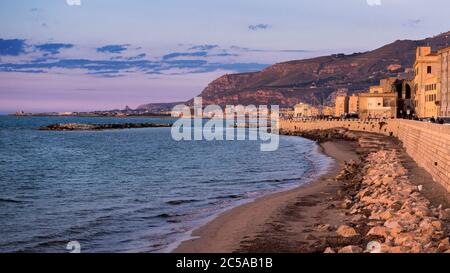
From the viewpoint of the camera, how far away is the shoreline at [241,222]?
16.6 m

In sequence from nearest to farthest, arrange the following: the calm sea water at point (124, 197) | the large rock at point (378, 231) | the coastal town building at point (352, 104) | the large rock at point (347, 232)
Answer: the large rock at point (378, 231) < the large rock at point (347, 232) < the calm sea water at point (124, 197) < the coastal town building at point (352, 104)

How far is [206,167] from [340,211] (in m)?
26.9

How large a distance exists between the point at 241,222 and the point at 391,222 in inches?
254

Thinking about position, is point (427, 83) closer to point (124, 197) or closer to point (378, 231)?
point (124, 197)

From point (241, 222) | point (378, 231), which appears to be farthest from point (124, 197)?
point (378, 231)

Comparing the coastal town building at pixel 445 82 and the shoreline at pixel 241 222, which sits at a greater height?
the coastal town building at pixel 445 82

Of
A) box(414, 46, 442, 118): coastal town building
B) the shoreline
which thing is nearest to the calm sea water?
the shoreline

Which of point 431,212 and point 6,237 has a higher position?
point 431,212

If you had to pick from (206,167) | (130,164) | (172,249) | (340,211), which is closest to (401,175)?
(340,211)

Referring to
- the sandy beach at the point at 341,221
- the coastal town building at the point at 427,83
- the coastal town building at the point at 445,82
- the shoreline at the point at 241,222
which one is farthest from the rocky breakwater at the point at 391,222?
the coastal town building at the point at 427,83

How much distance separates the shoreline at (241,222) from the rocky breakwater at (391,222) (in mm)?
2454

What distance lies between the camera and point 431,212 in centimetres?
1584

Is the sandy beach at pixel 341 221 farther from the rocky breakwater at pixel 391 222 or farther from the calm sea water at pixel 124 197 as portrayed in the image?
the calm sea water at pixel 124 197
